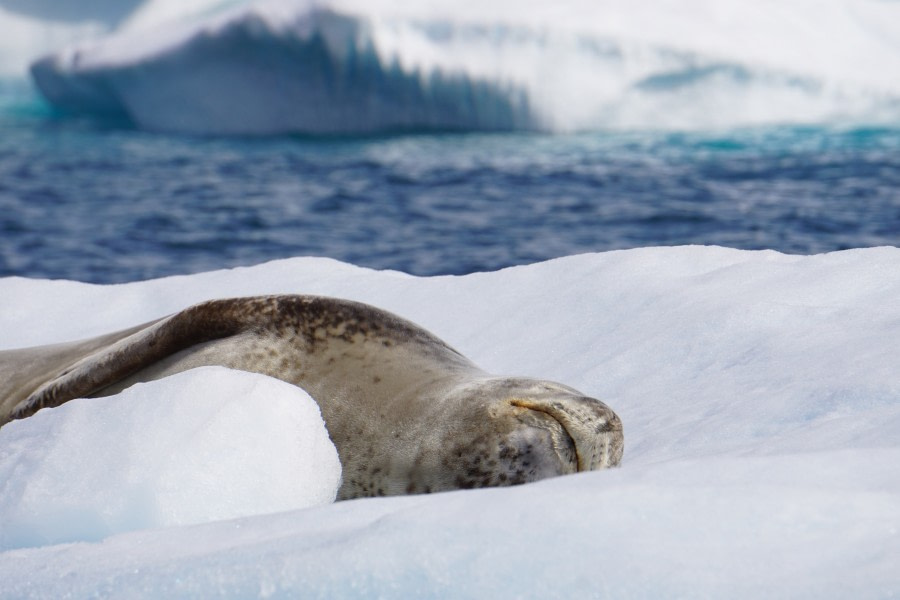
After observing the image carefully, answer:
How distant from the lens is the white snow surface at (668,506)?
61.1 inches

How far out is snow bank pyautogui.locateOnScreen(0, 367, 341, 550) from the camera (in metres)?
2.05

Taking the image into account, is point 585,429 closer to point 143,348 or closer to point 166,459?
point 166,459

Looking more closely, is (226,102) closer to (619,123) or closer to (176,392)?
(619,123)

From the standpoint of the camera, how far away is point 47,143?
46.3 ft

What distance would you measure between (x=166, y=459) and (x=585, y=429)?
74 cm

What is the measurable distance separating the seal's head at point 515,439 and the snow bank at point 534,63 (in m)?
A: 10.2

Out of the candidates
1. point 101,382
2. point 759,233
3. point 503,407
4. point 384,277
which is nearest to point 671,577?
point 503,407

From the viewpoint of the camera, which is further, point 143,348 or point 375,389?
point 143,348

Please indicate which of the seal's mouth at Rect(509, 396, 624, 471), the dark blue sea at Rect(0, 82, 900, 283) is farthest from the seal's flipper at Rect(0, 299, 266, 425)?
the dark blue sea at Rect(0, 82, 900, 283)

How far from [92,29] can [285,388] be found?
20070mm

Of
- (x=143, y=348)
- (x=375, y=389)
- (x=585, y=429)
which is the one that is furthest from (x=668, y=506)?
(x=143, y=348)

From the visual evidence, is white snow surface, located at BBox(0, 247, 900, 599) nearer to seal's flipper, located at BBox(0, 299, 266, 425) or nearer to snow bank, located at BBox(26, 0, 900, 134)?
seal's flipper, located at BBox(0, 299, 266, 425)

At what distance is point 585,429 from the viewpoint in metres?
2.12

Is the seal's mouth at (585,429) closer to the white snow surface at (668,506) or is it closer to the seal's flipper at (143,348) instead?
the white snow surface at (668,506)
